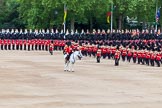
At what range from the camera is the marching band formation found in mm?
40969

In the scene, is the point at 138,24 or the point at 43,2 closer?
the point at 43,2

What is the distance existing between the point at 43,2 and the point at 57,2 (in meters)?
1.80

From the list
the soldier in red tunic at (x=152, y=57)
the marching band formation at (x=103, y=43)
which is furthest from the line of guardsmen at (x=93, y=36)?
the soldier in red tunic at (x=152, y=57)

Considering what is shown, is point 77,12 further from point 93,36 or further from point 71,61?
point 71,61

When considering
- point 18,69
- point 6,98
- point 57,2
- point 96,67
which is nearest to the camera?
point 6,98

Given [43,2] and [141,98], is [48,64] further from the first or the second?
[43,2]

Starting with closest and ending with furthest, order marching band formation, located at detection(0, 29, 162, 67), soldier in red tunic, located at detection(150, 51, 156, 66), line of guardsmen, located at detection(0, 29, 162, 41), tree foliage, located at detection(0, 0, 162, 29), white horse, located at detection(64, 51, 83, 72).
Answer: white horse, located at detection(64, 51, 83, 72), soldier in red tunic, located at detection(150, 51, 156, 66), marching band formation, located at detection(0, 29, 162, 67), line of guardsmen, located at detection(0, 29, 162, 41), tree foliage, located at detection(0, 0, 162, 29)

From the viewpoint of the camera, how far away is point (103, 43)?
4716cm

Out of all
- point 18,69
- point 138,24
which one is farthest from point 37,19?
point 18,69

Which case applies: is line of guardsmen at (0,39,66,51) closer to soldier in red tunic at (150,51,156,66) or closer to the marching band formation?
the marching band formation

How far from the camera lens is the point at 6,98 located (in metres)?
22.2

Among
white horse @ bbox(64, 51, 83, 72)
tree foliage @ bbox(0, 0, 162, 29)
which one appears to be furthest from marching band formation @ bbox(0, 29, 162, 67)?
tree foliage @ bbox(0, 0, 162, 29)

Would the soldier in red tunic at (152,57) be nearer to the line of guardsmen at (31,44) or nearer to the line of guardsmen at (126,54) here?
the line of guardsmen at (126,54)

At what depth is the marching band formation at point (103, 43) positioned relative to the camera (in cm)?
4097
